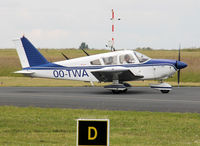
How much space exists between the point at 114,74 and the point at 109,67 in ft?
1.52

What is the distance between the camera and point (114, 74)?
2447cm

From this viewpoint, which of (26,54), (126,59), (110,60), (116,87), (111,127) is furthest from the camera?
(26,54)

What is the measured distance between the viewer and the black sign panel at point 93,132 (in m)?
6.38

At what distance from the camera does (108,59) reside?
24.7 m

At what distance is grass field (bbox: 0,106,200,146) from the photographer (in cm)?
1070

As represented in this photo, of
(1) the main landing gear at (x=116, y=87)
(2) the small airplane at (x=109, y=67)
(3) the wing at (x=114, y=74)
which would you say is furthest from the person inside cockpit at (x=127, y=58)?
(1) the main landing gear at (x=116, y=87)

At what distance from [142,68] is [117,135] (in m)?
13.3

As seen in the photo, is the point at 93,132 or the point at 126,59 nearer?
the point at 93,132

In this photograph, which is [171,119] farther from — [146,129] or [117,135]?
[117,135]

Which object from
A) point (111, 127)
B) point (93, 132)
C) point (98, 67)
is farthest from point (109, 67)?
point (93, 132)

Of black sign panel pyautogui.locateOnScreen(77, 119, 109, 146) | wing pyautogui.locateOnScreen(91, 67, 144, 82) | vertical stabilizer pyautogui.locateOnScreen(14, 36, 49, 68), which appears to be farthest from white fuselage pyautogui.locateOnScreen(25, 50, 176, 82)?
black sign panel pyautogui.locateOnScreen(77, 119, 109, 146)

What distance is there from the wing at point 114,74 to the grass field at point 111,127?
7.88m

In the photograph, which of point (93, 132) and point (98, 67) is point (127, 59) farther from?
point (93, 132)

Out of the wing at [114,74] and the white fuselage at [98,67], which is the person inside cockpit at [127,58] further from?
the wing at [114,74]
